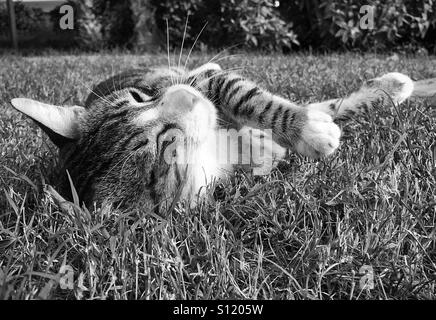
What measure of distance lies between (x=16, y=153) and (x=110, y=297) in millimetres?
1209

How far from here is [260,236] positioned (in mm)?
1428

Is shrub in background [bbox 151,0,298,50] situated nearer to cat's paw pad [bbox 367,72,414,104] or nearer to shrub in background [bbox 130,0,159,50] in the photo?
shrub in background [bbox 130,0,159,50]

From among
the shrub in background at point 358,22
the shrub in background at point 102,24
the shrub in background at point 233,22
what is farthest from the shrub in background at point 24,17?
the shrub in background at point 358,22

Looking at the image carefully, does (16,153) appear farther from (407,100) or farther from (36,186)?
(407,100)

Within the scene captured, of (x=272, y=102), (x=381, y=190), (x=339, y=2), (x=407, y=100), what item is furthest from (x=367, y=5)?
(x=381, y=190)

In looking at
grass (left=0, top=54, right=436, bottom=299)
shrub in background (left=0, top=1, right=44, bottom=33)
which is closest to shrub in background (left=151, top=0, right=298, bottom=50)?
shrub in background (left=0, top=1, right=44, bottom=33)

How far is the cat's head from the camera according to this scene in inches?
66.1

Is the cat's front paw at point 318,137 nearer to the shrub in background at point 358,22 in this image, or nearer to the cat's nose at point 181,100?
the cat's nose at point 181,100

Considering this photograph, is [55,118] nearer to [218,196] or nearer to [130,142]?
[130,142]

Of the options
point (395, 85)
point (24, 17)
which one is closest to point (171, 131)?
point (395, 85)

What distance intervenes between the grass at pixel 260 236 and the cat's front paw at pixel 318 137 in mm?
47

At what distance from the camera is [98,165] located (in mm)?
1718

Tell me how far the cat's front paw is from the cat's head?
15.6 inches

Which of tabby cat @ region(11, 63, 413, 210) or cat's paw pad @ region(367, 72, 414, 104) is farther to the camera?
cat's paw pad @ region(367, 72, 414, 104)
